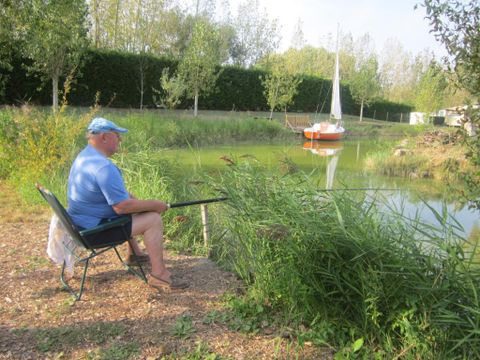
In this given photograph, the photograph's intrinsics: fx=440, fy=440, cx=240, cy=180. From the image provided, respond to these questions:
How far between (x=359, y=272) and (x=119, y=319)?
5.11ft

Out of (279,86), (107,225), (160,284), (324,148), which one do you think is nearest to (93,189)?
(107,225)

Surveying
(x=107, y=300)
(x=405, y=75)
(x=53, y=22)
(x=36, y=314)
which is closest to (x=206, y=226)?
(x=107, y=300)

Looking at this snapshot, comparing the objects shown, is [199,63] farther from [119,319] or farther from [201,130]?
[119,319]

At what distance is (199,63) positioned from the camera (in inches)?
930

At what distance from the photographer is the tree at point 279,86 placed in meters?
28.3

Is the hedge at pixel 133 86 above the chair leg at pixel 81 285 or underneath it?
above

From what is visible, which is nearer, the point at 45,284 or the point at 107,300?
the point at 107,300

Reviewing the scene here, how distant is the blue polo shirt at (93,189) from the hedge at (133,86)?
9861 mm

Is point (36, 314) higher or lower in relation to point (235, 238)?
lower

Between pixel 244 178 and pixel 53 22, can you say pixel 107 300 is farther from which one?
pixel 53 22

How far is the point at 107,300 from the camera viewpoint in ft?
10.3

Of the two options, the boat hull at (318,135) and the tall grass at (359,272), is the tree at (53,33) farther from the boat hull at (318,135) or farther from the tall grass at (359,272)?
the boat hull at (318,135)

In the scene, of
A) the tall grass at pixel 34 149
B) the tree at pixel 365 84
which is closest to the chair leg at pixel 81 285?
the tall grass at pixel 34 149

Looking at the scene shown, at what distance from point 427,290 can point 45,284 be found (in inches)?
107
